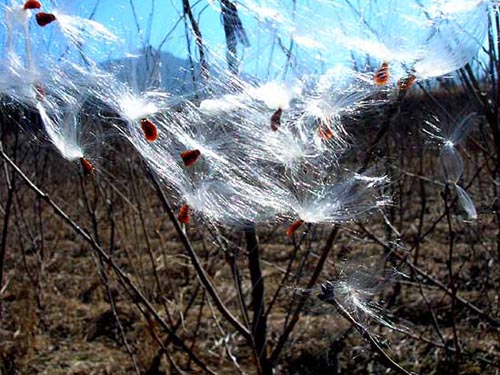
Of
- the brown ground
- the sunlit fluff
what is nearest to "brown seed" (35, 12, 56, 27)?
the sunlit fluff

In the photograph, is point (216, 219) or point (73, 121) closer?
point (216, 219)

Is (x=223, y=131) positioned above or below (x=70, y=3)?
below

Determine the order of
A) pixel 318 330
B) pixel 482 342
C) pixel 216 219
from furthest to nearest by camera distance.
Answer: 1. pixel 318 330
2. pixel 482 342
3. pixel 216 219

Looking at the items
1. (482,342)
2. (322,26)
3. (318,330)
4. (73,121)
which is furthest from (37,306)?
(322,26)

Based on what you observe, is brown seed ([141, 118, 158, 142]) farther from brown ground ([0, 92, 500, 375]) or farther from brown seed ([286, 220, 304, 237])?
brown ground ([0, 92, 500, 375])

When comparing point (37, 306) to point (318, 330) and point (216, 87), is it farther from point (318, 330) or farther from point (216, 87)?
point (216, 87)

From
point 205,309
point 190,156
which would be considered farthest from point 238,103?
point 205,309

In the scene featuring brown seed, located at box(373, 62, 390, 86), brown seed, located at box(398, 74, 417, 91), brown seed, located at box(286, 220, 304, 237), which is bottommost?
brown seed, located at box(286, 220, 304, 237)
